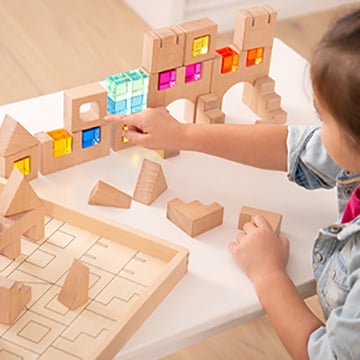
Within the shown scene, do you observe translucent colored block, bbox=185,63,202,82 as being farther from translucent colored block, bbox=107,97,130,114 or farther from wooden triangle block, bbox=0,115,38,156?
wooden triangle block, bbox=0,115,38,156

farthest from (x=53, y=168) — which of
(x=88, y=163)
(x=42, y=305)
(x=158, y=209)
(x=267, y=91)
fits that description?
(x=267, y=91)

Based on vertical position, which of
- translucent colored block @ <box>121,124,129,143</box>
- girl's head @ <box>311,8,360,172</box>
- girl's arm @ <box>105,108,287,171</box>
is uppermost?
girl's head @ <box>311,8,360,172</box>

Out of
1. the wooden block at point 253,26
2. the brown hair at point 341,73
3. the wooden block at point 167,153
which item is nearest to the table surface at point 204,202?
the wooden block at point 167,153

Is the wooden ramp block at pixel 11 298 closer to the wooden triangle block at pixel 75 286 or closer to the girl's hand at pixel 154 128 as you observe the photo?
the wooden triangle block at pixel 75 286

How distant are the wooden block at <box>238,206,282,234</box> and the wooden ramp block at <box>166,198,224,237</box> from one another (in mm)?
28

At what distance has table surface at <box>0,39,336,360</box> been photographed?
3.16ft

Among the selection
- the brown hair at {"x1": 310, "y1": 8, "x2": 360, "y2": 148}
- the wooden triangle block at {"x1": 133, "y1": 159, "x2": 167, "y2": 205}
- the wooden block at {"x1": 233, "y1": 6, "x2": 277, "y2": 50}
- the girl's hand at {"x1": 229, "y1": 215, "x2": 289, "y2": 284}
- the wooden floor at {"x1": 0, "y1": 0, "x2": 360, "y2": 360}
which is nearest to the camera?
the brown hair at {"x1": 310, "y1": 8, "x2": 360, "y2": 148}

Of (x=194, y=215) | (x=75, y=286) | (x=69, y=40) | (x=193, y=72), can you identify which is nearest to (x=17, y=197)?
(x=75, y=286)

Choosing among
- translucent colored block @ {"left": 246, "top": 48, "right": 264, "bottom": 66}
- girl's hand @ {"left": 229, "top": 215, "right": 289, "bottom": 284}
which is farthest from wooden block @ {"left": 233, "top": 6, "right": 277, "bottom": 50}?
girl's hand @ {"left": 229, "top": 215, "right": 289, "bottom": 284}

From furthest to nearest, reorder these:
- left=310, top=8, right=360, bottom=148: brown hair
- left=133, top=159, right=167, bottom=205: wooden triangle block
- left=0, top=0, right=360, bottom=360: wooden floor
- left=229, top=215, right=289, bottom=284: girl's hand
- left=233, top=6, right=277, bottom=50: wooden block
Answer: left=0, top=0, right=360, bottom=360: wooden floor → left=233, top=6, right=277, bottom=50: wooden block → left=133, top=159, right=167, bottom=205: wooden triangle block → left=229, top=215, right=289, bottom=284: girl's hand → left=310, top=8, right=360, bottom=148: brown hair

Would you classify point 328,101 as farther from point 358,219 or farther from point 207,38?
point 207,38

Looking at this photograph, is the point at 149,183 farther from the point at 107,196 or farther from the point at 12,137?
the point at 12,137

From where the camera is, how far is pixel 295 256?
1.07m

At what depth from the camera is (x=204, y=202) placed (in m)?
1.15
